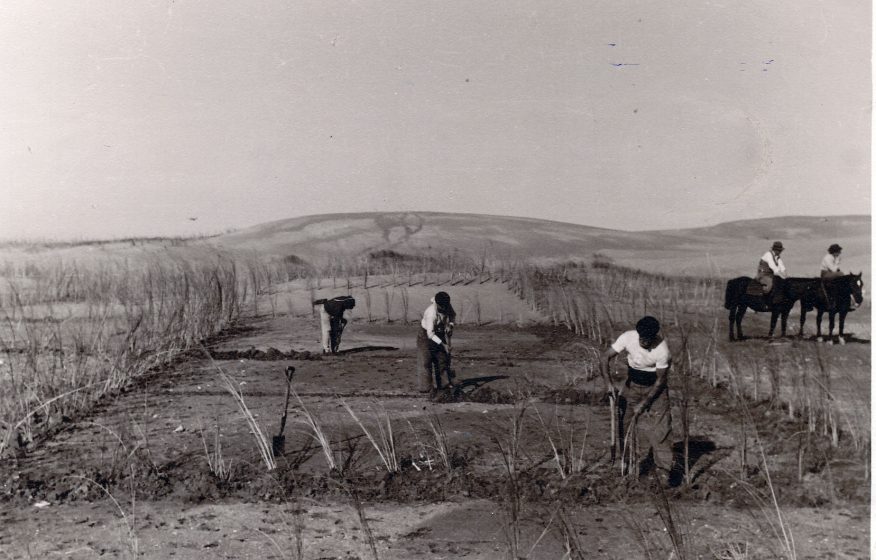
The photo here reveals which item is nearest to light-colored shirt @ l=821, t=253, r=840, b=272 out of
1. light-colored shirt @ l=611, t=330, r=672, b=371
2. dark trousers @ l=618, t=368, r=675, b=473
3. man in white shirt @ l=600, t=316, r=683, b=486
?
dark trousers @ l=618, t=368, r=675, b=473

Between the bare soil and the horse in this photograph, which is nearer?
the bare soil

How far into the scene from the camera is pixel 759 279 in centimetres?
1063

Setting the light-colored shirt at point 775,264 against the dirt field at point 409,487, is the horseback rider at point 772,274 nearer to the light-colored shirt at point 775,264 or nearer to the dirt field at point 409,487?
the light-colored shirt at point 775,264

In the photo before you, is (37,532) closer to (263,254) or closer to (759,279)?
(759,279)

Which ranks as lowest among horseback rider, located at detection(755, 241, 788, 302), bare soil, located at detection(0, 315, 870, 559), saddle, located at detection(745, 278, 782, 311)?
bare soil, located at detection(0, 315, 870, 559)

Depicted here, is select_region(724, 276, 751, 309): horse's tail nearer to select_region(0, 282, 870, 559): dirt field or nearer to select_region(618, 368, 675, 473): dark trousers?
select_region(0, 282, 870, 559): dirt field

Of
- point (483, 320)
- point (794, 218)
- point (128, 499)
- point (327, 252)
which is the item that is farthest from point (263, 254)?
point (794, 218)

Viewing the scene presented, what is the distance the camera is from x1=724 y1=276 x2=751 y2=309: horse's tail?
1073 centimetres

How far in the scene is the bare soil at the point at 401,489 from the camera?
15.5 feet

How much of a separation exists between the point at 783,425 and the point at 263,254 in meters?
24.5

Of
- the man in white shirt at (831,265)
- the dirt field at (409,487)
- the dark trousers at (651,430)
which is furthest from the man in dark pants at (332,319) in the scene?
the man in white shirt at (831,265)

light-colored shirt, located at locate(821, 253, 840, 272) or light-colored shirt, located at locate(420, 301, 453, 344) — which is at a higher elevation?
light-colored shirt, located at locate(821, 253, 840, 272)

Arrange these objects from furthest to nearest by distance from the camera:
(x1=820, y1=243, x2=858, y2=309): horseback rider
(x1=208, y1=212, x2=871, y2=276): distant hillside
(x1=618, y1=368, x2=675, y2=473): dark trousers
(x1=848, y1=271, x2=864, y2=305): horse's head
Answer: (x1=208, y1=212, x2=871, y2=276): distant hillside, (x1=820, y1=243, x2=858, y2=309): horseback rider, (x1=848, y1=271, x2=864, y2=305): horse's head, (x1=618, y1=368, x2=675, y2=473): dark trousers

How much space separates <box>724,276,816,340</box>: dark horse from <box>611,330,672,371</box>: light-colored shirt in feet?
18.8
